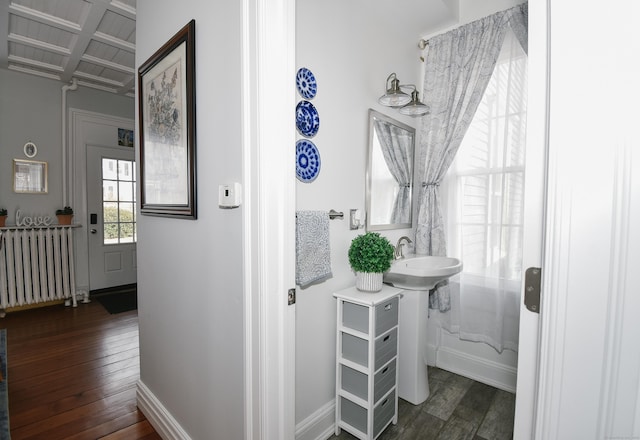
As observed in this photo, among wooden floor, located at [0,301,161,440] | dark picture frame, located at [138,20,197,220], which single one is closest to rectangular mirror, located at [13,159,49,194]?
wooden floor, located at [0,301,161,440]

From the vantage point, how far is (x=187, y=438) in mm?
1497

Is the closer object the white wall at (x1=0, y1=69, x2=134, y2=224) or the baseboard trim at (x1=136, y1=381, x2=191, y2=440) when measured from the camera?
the baseboard trim at (x1=136, y1=381, x2=191, y2=440)

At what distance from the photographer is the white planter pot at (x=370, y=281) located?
5.71 ft

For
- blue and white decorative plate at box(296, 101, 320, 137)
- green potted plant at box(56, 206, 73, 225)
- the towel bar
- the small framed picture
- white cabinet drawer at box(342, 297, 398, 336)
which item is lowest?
white cabinet drawer at box(342, 297, 398, 336)

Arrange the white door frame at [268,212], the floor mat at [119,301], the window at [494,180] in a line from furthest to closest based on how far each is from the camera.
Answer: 1. the floor mat at [119,301]
2. the window at [494,180]
3. the white door frame at [268,212]

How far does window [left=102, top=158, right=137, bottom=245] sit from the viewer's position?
13.8 feet

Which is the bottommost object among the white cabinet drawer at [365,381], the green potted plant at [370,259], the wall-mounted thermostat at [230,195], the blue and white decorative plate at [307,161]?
the white cabinet drawer at [365,381]

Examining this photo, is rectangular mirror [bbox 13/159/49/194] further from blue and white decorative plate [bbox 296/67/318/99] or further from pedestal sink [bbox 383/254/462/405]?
pedestal sink [bbox 383/254/462/405]

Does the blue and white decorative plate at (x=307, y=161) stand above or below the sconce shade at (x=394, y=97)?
below

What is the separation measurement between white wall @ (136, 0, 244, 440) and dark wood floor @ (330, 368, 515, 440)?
855 mm

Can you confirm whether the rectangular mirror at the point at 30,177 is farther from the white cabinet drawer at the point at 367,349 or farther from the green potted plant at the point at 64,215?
the white cabinet drawer at the point at 367,349

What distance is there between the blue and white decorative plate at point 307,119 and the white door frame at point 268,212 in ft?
1.31

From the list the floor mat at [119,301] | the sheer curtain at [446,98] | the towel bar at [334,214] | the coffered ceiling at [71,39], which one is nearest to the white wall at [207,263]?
the towel bar at [334,214]

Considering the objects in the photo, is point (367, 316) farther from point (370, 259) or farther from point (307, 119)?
point (307, 119)
